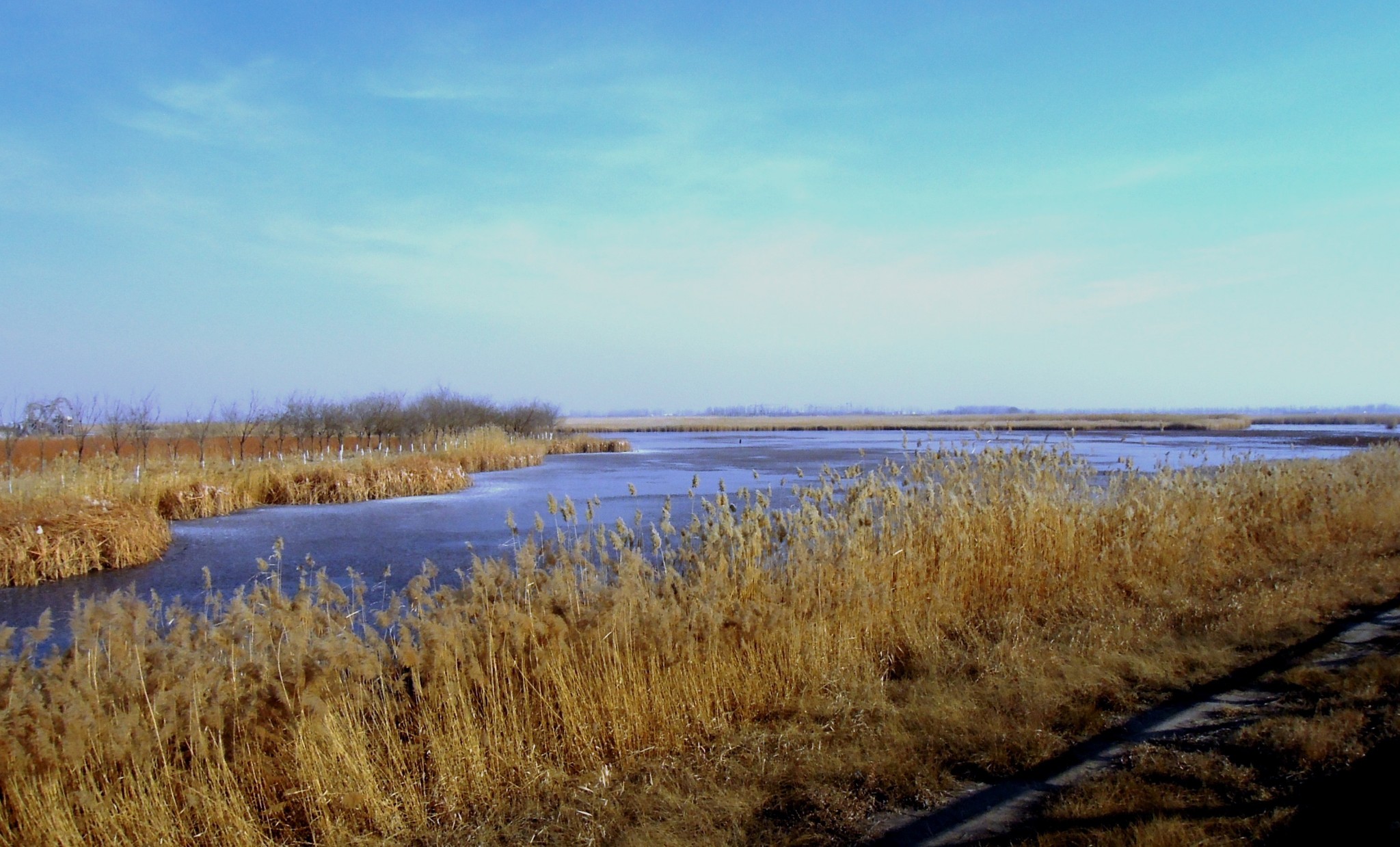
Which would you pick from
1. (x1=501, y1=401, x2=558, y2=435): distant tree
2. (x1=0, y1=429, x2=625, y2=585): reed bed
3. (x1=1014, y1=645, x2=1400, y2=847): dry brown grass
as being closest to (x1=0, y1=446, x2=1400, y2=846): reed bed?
(x1=1014, y1=645, x2=1400, y2=847): dry brown grass

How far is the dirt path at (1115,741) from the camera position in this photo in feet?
12.6

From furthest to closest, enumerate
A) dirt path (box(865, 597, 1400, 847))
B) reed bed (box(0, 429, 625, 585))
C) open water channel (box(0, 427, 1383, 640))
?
reed bed (box(0, 429, 625, 585)) → open water channel (box(0, 427, 1383, 640)) → dirt path (box(865, 597, 1400, 847))

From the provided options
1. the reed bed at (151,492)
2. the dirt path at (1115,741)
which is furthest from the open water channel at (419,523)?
the dirt path at (1115,741)

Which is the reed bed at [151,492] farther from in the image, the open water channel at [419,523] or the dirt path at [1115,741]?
the dirt path at [1115,741]

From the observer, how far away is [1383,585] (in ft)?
28.3

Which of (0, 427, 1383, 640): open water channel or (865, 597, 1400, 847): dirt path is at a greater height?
(865, 597, 1400, 847): dirt path

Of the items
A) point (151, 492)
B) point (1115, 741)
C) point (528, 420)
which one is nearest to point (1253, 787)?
point (1115, 741)

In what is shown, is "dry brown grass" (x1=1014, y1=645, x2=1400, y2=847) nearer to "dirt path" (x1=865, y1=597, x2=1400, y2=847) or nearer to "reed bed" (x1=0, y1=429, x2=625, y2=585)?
"dirt path" (x1=865, y1=597, x2=1400, y2=847)

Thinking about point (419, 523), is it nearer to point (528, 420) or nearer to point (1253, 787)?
point (1253, 787)

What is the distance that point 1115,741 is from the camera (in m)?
4.78

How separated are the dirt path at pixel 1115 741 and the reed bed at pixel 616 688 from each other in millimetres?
199

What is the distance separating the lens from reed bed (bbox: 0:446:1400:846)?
4.18 meters

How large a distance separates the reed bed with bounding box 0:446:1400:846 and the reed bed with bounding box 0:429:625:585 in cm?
686

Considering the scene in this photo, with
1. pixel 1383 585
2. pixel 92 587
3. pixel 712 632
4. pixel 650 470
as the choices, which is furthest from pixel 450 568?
pixel 650 470
